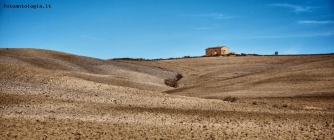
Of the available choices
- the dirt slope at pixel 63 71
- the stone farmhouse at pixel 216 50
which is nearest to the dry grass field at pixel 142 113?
the dirt slope at pixel 63 71

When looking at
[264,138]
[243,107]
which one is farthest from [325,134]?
[243,107]

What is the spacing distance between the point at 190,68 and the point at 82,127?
43107 millimetres

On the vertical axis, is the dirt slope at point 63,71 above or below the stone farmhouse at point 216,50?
below

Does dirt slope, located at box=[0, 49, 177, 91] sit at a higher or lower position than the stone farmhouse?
lower

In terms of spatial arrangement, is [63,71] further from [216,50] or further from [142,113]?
[216,50]

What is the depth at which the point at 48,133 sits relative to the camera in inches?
336

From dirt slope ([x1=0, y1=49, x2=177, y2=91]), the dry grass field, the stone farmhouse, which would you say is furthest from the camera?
the stone farmhouse

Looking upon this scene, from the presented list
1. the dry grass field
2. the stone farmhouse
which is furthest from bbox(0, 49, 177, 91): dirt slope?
the stone farmhouse

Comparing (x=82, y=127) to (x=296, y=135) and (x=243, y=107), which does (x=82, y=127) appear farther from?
(x=243, y=107)

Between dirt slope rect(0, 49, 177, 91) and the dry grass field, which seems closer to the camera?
the dry grass field

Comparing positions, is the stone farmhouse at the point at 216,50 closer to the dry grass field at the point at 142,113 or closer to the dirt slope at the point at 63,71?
the dirt slope at the point at 63,71

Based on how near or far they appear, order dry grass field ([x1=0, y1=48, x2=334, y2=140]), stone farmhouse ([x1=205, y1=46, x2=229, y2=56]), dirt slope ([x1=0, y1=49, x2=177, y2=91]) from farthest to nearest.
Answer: stone farmhouse ([x1=205, y1=46, x2=229, y2=56])
dirt slope ([x1=0, y1=49, x2=177, y2=91])
dry grass field ([x1=0, y1=48, x2=334, y2=140])

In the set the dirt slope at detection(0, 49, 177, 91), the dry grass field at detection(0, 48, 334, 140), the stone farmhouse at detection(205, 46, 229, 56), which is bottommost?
the dry grass field at detection(0, 48, 334, 140)

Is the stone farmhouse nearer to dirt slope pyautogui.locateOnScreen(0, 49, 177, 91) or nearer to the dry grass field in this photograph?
dirt slope pyautogui.locateOnScreen(0, 49, 177, 91)
